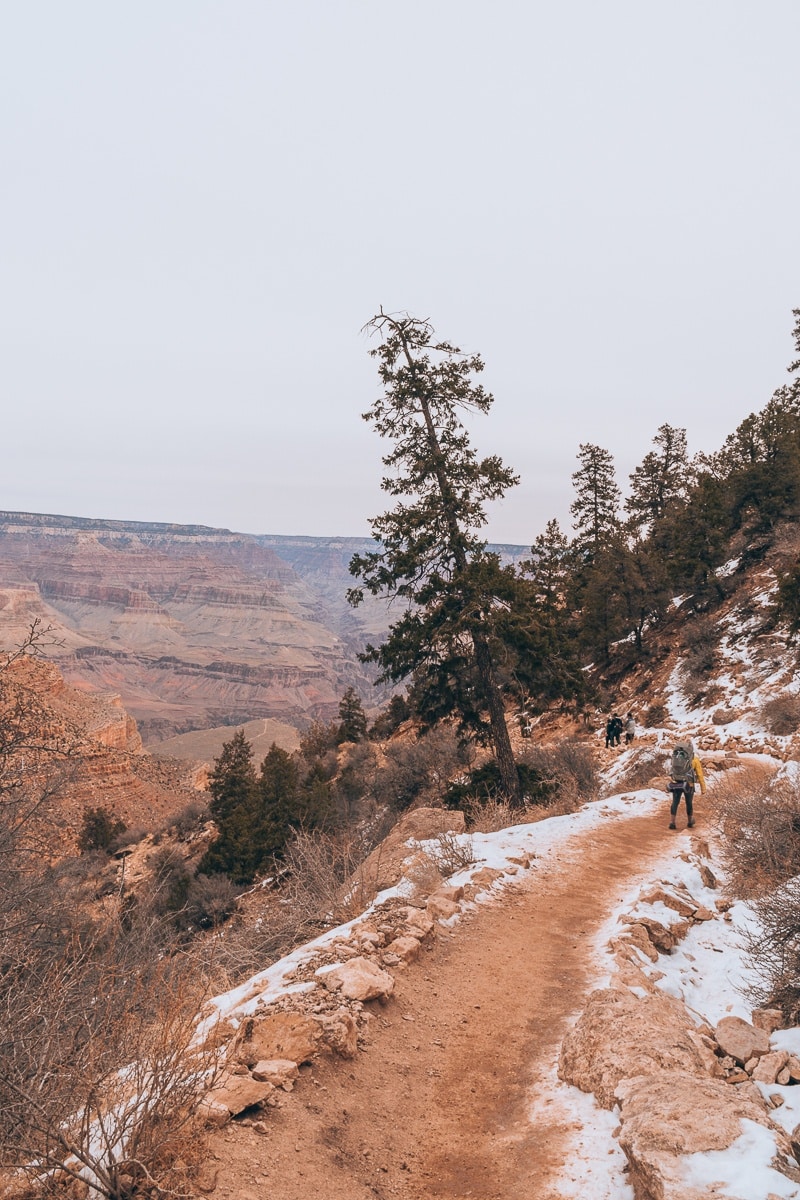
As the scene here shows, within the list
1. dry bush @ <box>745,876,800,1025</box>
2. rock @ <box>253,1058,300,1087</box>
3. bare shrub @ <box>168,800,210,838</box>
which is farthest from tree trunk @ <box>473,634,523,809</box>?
bare shrub @ <box>168,800,210,838</box>

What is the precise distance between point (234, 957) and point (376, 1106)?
10.4 feet

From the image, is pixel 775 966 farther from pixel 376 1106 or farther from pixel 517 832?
pixel 517 832

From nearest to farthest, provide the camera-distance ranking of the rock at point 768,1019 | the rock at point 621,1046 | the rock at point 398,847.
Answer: the rock at point 621,1046 < the rock at point 768,1019 < the rock at point 398,847

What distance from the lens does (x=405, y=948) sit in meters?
6.29

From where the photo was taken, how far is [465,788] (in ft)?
50.5

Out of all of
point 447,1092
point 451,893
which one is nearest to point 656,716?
point 451,893

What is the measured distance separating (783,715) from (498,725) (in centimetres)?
1014

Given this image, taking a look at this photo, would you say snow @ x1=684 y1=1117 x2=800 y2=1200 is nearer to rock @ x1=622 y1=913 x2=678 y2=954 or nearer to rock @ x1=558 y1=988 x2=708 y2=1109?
rock @ x1=558 y1=988 x2=708 y2=1109

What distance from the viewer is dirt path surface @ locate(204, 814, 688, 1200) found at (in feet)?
11.2

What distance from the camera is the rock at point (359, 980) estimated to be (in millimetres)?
5219

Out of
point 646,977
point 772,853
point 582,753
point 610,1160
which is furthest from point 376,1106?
point 582,753

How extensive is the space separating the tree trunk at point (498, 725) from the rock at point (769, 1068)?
9.87 m

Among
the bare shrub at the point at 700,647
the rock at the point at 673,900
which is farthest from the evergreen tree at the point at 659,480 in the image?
the rock at the point at 673,900

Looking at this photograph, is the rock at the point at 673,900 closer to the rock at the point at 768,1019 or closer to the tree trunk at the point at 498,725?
the rock at the point at 768,1019
